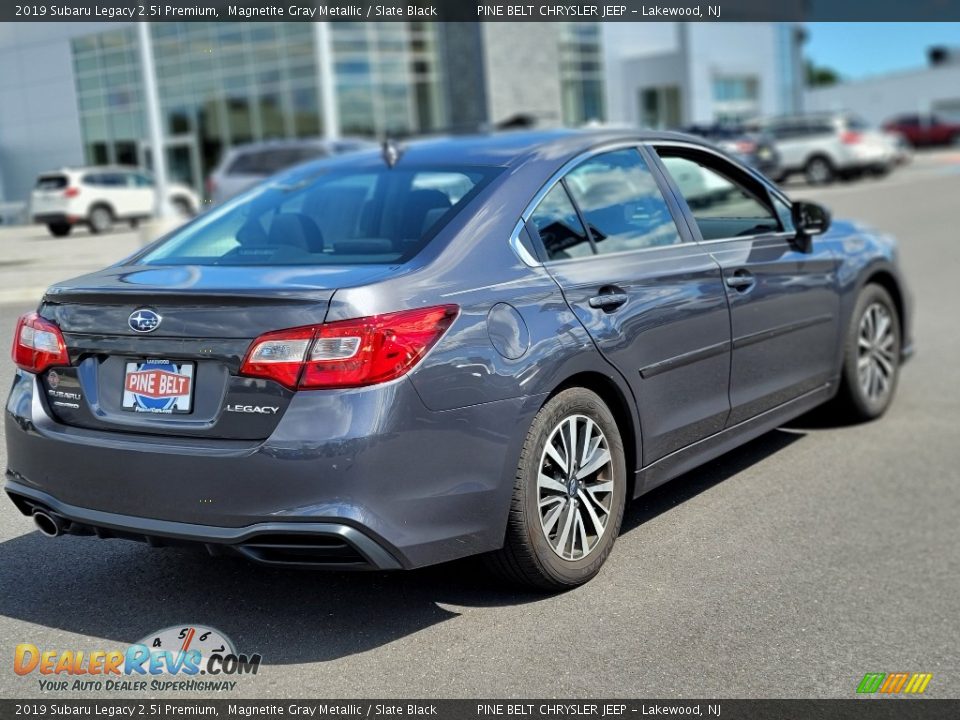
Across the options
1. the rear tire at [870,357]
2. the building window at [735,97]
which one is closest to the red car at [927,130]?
the building window at [735,97]

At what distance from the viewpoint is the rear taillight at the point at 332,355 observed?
3.30 metres

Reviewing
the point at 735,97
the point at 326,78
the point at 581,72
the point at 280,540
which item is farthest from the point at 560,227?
the point at 735,97

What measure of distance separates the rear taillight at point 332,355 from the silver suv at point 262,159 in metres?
17.1

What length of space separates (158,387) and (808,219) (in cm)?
343

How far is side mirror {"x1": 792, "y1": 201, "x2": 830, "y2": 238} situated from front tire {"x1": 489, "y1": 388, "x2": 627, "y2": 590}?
1949 millimetres

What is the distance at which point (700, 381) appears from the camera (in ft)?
15.1

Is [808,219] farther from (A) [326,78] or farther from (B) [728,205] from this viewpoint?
(A) [326,78]

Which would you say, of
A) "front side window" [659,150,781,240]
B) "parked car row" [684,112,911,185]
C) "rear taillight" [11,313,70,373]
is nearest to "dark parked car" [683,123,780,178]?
"parked car row" [684,112,911,185]

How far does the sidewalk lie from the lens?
5262 mm

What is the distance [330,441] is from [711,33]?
1871 inches

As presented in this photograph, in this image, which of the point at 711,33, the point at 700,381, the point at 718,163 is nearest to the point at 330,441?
the point at 700,381

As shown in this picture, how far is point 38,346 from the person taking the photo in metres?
3.81

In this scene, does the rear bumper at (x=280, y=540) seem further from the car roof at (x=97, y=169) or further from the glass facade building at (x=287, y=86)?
the glass facade building at (x=287, y=86)

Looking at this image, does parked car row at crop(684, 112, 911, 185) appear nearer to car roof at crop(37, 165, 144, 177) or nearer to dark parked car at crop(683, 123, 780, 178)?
dark parked car at crop(683, 123, 780, 178)
